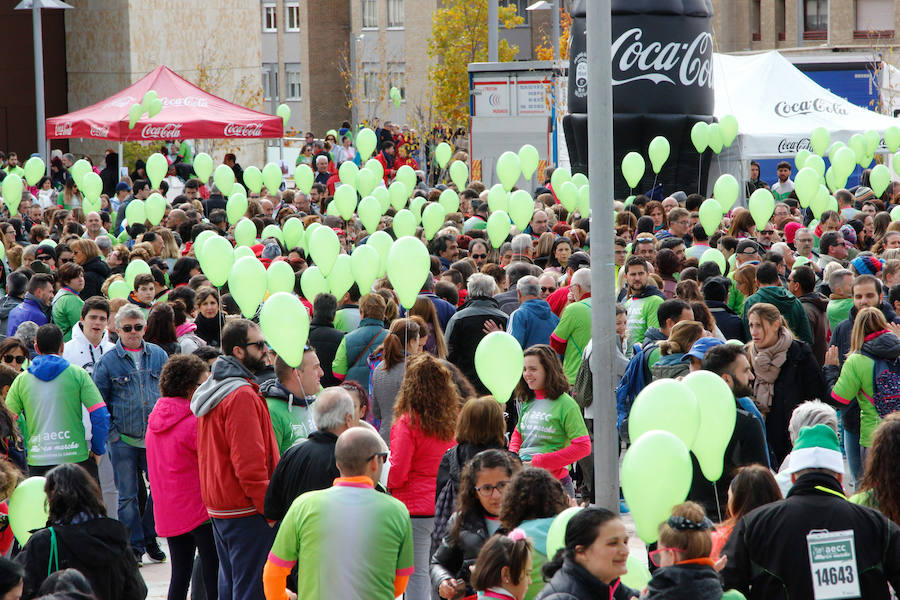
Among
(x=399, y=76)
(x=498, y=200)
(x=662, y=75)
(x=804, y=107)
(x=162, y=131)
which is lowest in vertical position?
(x=498, y=200)

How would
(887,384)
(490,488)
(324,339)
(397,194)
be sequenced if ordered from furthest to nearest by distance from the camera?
(397,194), (324,339), (887,384), (490,488)

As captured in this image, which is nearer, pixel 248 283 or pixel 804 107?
pixel 248 283

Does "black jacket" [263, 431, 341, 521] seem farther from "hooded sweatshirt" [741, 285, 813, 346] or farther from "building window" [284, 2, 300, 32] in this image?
"building window" [284, 2, 300, 32]

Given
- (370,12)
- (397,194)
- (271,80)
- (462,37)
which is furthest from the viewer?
(271,80)

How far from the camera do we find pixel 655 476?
13.7 ft

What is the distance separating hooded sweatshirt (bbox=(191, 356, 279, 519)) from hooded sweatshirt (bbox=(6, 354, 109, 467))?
1417mm

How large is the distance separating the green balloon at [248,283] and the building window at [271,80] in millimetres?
54025

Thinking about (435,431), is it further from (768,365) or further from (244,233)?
(244,233)

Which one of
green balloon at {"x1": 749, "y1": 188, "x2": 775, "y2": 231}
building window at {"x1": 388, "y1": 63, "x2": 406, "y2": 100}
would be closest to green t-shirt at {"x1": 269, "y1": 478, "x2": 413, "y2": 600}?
green balloon at {"x1": 749, "y1": 188, "x2": 775, "y2": 231}

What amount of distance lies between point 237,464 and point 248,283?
283 centimetres

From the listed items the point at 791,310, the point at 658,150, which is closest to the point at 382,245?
the point at 791,310

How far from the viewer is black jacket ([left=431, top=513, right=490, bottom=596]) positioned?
4.57 m

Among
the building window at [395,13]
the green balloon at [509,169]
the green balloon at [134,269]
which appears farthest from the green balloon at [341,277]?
the building window at [395,13]

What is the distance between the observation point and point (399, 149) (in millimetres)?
23672
